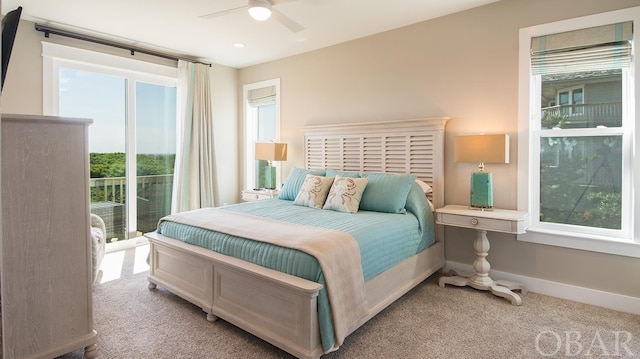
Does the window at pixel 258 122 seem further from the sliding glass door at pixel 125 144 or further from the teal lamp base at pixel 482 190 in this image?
the teal lamp base at pixel 482 190

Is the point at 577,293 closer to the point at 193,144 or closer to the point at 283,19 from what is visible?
the point at 283,19

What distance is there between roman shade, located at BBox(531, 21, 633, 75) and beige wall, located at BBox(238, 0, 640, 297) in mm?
150

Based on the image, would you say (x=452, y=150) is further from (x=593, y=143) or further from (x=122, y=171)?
(x=122, y=171)

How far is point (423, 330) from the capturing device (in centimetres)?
239

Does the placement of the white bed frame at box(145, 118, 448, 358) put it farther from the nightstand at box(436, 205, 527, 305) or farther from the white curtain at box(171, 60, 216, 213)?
the white curtain at box(171, 60, 216, 213)

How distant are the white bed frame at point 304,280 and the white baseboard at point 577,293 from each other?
0.67 m

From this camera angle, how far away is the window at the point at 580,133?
2701 millimetres

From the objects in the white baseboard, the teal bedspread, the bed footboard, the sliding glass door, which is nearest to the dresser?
the bed footboard

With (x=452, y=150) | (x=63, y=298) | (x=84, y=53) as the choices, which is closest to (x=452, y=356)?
(x=452, y=150)

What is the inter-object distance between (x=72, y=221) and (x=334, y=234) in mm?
1503

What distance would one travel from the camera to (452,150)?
3.48 metres

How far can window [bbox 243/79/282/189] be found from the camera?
5195 mm

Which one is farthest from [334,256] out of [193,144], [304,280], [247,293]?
[193,144]

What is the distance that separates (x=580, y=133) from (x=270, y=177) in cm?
354
